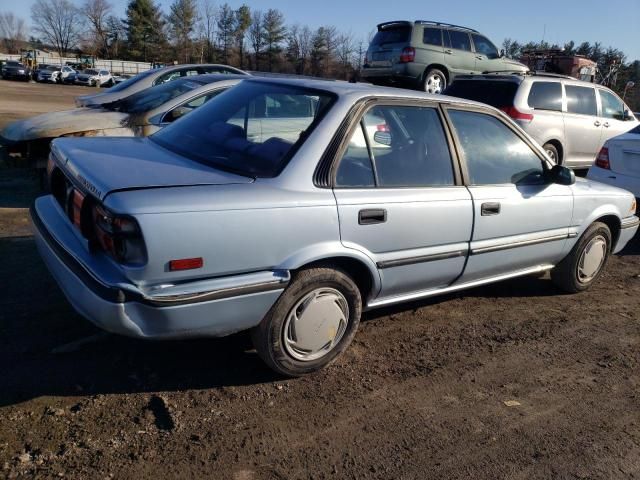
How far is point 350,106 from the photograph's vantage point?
3.27 m

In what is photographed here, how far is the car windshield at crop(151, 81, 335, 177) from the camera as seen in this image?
312 cm

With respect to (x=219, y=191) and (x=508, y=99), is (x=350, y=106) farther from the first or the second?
(x=508, y=99)

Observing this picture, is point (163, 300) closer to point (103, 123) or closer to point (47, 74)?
point (103, 123)

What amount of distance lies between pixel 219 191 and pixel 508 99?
6.82m

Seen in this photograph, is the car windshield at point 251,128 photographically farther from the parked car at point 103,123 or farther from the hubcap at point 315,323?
the parked car at point 103,123

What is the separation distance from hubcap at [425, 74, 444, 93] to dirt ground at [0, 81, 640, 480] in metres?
9.57

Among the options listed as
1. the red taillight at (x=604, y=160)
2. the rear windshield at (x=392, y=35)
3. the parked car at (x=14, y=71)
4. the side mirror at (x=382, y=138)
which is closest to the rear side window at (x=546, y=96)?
the red taillight at (x=604, y=160)

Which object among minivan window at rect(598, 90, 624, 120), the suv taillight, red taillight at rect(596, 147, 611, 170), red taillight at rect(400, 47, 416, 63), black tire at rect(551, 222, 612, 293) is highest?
red taillight at rect(400, 47, 416, 63)

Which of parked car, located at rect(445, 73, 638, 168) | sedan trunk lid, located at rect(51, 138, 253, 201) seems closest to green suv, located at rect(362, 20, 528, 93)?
parked car, located at rect(445, 73, 638, 168)

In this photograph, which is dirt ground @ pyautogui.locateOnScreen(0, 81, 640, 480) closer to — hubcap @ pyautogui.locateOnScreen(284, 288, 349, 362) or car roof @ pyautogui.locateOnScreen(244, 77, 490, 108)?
hubcap @ pyautogui.locateOnScreen(284, 288, 349, 362)

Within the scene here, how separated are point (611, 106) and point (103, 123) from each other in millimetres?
8424

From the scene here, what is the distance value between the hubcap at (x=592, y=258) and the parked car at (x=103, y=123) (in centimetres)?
444

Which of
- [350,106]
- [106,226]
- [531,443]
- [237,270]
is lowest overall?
[531,443]

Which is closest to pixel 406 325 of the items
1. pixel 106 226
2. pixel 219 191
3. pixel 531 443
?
pixel 531 443
